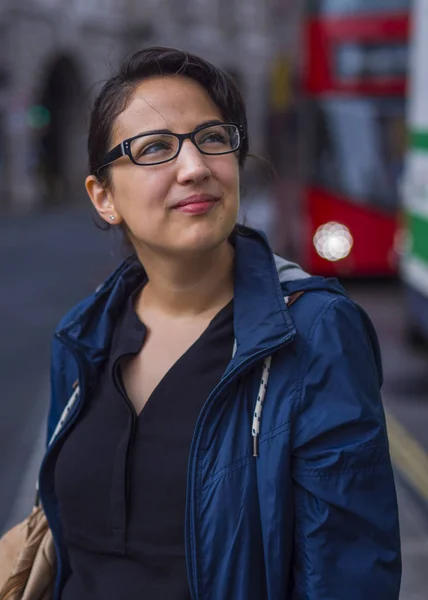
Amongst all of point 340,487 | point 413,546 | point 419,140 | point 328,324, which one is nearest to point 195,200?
point 328,324

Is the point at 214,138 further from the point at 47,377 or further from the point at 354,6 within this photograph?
the point at 354,6

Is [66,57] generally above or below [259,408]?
below

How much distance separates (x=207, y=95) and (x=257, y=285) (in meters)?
0.38

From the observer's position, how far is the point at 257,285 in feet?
6.53

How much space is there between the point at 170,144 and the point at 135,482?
639mm

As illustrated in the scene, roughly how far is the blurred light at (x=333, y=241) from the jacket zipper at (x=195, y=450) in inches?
422

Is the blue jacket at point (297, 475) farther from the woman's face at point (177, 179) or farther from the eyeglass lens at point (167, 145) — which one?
the eyeglass lens at point (167, 145)

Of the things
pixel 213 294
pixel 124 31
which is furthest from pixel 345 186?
pixel 124 31

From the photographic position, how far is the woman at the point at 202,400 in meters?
1.79

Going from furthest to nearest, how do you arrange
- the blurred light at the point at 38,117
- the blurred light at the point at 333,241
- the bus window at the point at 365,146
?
the blurred light at the point at 38,117, the blurred light at the point at 333,241, the bus window at the point at 365,146

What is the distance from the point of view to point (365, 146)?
40.3 feet

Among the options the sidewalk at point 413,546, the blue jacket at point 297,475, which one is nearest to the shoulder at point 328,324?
the blue jacket at point 297,475

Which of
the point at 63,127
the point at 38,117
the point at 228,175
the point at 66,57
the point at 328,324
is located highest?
the point at 228,175

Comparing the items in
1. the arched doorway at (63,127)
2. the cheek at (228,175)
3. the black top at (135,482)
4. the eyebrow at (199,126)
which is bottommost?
the arched doorway at (63,127)
